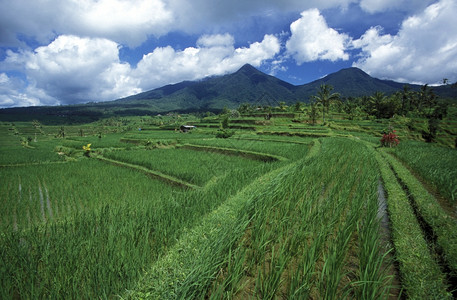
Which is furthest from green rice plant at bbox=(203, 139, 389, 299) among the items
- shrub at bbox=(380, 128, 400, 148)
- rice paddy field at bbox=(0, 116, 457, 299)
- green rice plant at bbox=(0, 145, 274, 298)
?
shrub at bbox=(380, 128, 400, 148)

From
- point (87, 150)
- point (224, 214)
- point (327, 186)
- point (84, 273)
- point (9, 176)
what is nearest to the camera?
point (84, 273)

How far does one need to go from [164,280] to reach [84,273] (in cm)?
134

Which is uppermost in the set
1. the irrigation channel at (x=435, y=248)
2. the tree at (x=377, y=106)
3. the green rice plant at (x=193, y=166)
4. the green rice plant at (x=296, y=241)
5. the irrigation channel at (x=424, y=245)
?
the tree at (x=377, y=106)

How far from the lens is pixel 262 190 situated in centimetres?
402

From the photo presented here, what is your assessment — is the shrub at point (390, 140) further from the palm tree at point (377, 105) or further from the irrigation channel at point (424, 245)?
the palm tree at point (377, 105)

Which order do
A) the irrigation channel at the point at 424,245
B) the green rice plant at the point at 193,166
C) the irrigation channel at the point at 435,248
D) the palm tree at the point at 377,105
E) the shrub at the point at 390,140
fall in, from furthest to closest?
→ the palm tree at the point at 377,105
the shrub at the point at 390,140
the green rice plant at the point at 193,166
the irrigation channel at the point at 435,248
the irrigation channel at the point at 424,245

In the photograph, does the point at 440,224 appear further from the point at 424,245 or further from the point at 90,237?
the point at 90,237

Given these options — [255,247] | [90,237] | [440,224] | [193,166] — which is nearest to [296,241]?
[255,247]

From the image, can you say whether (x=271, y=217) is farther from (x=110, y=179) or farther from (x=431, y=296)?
(x=110, y=179)

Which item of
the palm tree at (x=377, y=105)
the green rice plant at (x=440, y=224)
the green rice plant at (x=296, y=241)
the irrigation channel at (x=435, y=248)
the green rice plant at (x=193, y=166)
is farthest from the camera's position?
the palm tree at (x=377, y=105)

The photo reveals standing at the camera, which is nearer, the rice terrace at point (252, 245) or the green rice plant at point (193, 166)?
the rice terrace at point (252, 245)

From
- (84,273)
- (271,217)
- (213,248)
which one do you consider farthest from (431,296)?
(84,273)

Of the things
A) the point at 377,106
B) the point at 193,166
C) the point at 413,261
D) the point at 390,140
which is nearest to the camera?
the point at 413,261

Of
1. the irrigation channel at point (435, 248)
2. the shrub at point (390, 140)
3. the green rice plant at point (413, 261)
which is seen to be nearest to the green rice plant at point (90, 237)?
the green rice plant at point (413, 261)
